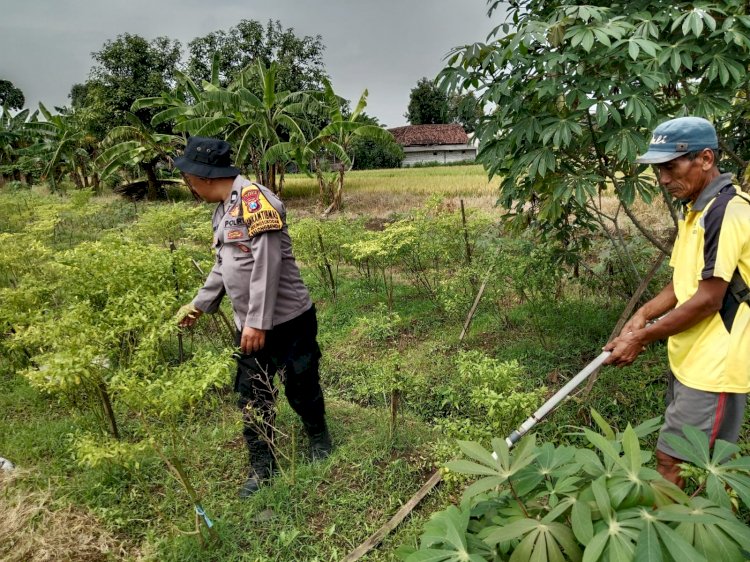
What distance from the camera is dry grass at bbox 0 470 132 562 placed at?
2.27 metres

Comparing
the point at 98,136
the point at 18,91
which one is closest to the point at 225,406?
the point at 98,136

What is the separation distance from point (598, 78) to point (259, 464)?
2.77 metres

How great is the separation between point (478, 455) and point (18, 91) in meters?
55.5

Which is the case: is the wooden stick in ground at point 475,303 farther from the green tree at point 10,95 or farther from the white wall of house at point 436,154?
the green tree at point 10,95

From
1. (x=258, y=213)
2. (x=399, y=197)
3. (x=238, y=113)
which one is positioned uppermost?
(x=238, y=113)

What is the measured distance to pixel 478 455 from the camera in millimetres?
1313

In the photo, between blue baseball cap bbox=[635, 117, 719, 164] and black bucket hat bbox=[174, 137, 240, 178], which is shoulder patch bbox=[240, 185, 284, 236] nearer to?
black bucket hat bbox=[174, 137, 240, 178]

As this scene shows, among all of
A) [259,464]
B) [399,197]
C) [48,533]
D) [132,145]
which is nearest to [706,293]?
[259,464]

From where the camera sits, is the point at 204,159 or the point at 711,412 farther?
the point at 204,159

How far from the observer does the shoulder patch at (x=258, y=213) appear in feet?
7.87

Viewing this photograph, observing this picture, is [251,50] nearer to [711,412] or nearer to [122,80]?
[122,80]

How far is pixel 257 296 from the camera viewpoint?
2.42 meters

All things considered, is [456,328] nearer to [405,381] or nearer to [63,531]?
[405,381]

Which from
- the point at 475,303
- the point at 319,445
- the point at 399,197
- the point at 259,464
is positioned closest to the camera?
the point at 259,464
